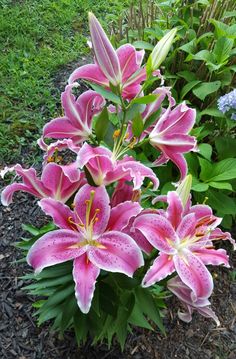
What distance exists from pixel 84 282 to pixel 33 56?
8.56 feet

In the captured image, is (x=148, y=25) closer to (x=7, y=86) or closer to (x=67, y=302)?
(x=7, y=86)

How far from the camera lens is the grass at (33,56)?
111 inches

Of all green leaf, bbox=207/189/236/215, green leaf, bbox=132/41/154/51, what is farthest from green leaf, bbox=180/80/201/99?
green leaf, bbox=207/189/236/215

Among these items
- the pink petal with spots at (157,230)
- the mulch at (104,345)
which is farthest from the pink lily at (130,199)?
the mulch at (104,345)

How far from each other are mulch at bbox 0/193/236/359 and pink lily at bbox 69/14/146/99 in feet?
3.07

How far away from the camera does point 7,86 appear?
313cm

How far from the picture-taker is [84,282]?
3.81 feet

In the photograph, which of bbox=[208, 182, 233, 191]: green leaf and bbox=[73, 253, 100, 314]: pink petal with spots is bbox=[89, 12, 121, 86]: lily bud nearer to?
bbox=[73, 253, 100, 314]: pink petal with spots

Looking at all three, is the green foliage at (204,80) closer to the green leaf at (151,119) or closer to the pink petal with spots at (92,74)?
the green leaf at (151,119)

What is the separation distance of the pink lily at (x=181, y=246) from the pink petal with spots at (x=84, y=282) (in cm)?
13

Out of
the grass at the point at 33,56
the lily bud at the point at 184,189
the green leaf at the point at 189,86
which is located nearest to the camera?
the lily bud at the point at 184,189

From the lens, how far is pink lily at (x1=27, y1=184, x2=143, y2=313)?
46.3 inches

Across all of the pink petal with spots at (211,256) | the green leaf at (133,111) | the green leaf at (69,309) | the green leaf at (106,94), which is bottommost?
the green leaf at (69,309)

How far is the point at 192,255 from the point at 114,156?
0.33 m
